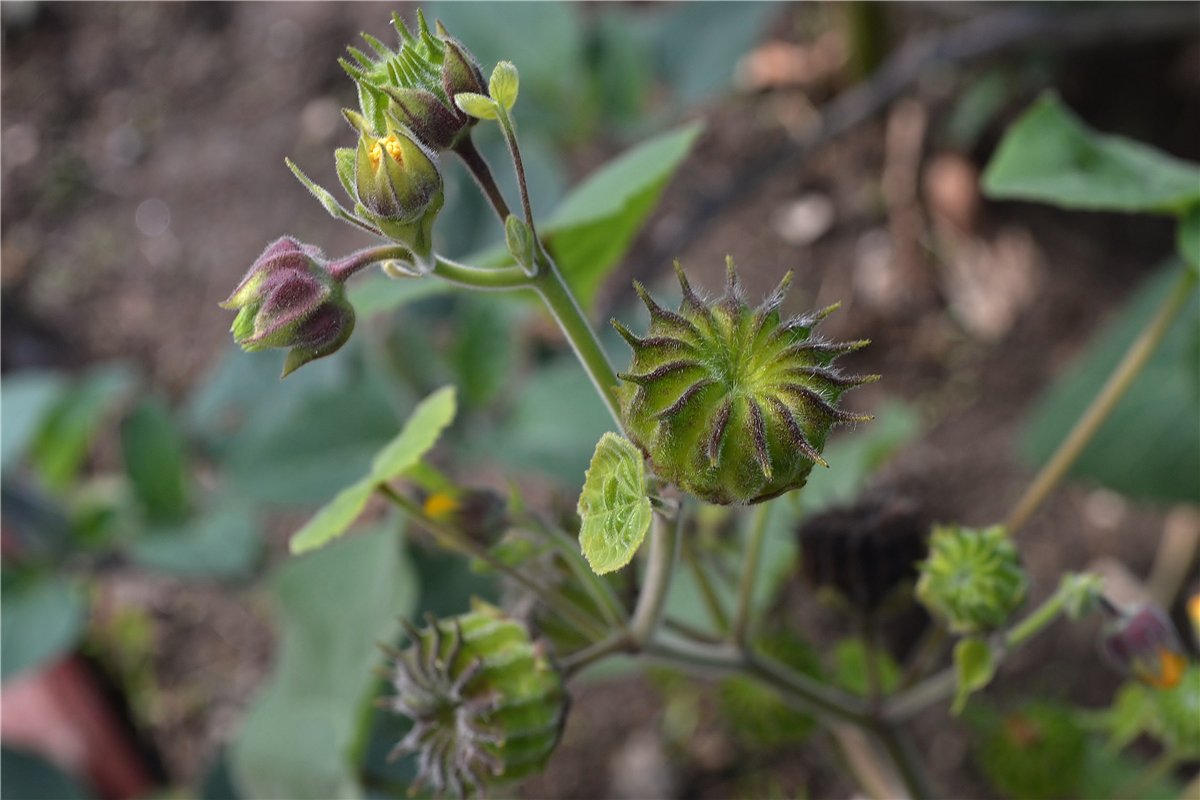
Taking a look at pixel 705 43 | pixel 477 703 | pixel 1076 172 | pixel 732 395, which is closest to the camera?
pixel 732 395

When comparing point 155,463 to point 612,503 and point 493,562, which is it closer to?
point 493,562

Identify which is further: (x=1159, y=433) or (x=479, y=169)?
(x=1159, y=433)

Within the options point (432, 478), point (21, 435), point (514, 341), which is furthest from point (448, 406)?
point (21, 435)

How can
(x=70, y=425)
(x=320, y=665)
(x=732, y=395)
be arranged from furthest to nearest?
(x=70, y=425) < (x=320, y=665) < (x=732, y=395)

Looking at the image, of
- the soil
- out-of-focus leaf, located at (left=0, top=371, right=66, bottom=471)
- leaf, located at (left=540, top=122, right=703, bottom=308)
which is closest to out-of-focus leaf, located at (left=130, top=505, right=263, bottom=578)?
out-of-focus leaf, located at (left=0, top=371, right=66, bottom=471)

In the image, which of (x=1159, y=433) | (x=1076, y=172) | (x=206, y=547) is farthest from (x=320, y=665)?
(x=1159, y=433)

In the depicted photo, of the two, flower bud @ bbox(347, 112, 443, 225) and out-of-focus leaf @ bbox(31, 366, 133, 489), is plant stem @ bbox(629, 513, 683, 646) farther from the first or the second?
out-of-focus leaf @ bbox(31, 366, 133, 489)

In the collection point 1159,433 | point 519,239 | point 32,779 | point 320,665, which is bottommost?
point 1159,433
